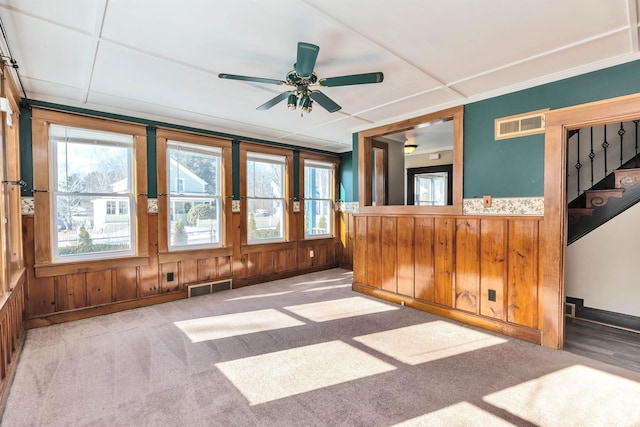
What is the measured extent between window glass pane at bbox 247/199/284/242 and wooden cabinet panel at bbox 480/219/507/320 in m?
3.51

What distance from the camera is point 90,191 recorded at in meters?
3.71

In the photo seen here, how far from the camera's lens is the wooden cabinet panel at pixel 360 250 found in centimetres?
468

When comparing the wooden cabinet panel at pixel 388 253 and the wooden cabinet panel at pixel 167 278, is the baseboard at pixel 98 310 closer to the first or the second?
the wooden cabinet panel at pixel 167 278

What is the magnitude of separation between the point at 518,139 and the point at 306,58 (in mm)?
2383

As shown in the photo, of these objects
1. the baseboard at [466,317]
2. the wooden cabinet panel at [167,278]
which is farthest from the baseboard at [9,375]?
the baseboard at [466,317]

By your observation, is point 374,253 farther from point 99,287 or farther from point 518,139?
point 99,287

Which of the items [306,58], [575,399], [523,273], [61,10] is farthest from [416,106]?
[61,10]

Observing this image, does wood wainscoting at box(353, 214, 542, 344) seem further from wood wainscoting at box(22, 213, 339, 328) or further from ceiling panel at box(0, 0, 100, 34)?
ceiling panel at box(0, 0, 100, 34)

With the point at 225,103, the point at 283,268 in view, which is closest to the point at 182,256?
the point at 283,268

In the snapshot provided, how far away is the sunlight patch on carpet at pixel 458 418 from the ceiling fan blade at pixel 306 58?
2.47 m

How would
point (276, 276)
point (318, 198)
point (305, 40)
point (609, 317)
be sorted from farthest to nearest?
1. point (318, 198)
2. point (276, 276)
3. point (609, 317)
4. point (305, 40)

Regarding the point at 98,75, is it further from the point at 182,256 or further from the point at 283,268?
the point at 283,268

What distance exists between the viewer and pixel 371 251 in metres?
4.57

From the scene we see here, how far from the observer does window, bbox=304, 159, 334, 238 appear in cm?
616
